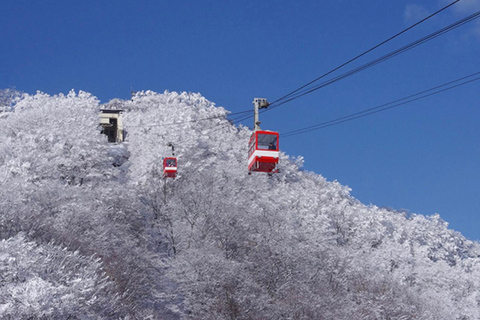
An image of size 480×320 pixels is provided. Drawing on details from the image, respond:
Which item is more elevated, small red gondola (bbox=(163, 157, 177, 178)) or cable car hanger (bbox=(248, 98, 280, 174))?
small red gondola (bbox=(163, 157, 177, 178))

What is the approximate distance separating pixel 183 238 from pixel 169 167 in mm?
9927

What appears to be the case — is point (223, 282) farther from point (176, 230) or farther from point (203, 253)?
point (176, 230)

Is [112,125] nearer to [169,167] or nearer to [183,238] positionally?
[169,167]

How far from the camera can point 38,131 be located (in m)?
63.5

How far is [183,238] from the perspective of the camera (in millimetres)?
49875

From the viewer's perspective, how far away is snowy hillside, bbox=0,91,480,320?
111 feet

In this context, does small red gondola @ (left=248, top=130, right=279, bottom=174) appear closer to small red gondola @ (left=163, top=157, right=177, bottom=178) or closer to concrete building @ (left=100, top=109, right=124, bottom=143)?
small red gondola @ (left=163, top=157, right=177, bottom=178)

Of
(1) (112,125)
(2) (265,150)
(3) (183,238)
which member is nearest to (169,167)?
(3) (183,238)

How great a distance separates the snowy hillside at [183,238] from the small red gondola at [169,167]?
7.96ft

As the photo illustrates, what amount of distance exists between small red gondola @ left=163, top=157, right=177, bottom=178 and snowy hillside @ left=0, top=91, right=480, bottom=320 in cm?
243

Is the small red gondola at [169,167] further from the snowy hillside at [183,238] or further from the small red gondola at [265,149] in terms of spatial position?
the small red gondola at [265,149]

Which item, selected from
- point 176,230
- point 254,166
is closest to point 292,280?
point 176,230

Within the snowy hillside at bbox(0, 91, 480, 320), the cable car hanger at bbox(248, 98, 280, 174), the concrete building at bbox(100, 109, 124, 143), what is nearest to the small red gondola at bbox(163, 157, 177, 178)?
the snowy hillside at bbox(0, 91, 480, 320)

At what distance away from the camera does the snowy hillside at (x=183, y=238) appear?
1326 inches
